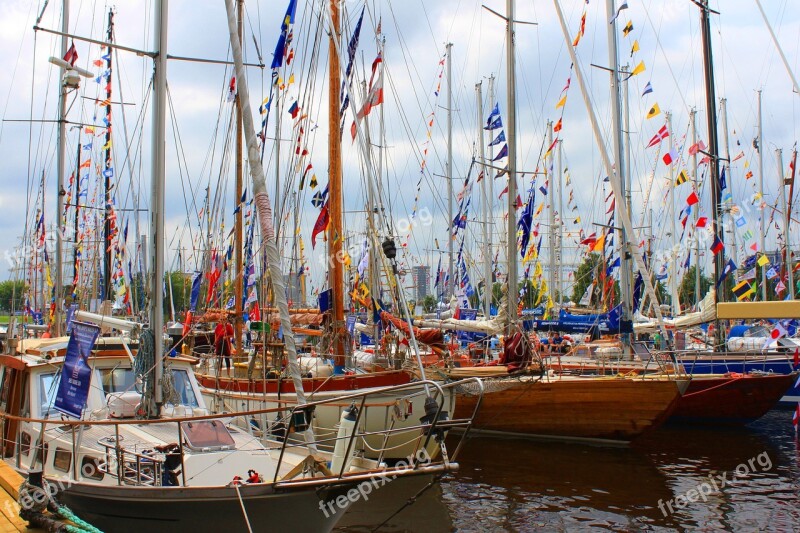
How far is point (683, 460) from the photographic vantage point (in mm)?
16531

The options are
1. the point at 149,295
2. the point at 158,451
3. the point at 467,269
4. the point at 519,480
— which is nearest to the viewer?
the point at 158,451

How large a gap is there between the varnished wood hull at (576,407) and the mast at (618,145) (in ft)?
16.5

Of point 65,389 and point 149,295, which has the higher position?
point 149,295

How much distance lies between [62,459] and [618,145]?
19.8 m

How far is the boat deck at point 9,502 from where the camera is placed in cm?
803

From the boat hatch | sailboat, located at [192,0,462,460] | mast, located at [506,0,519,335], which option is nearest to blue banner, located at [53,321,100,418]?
the boat hatch

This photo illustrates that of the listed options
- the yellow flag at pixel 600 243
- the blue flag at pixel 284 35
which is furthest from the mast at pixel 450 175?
the blue flag at pixel 284 35

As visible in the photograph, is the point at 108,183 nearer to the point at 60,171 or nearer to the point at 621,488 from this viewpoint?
the point at 60,171

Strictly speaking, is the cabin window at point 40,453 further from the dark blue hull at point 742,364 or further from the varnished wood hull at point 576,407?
the dark blue hull at point 742,364

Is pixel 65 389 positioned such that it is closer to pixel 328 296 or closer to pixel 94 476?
pixel 94 476

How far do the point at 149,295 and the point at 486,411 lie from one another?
1083cm

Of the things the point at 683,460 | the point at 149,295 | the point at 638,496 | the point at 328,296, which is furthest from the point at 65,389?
the point at 683,460

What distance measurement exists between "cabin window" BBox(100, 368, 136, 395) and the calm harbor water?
16.0ft

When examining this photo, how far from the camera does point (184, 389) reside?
1216cm
